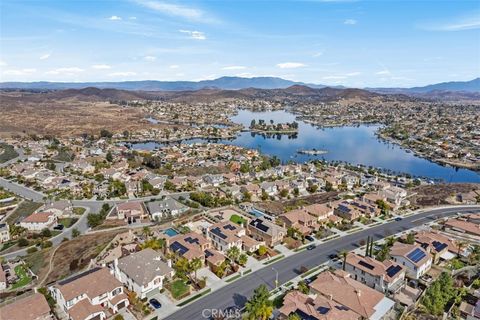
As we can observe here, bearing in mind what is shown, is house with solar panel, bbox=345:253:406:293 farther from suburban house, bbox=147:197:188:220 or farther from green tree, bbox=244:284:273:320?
suburban house, bbox=147:197:188:220

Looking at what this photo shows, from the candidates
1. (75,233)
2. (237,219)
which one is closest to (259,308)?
(237,219)

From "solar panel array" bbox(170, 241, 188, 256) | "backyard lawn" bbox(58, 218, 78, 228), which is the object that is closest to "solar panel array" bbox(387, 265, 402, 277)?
"solar panel array" bbox(170, 241, 188, 256)

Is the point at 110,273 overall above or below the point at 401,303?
above

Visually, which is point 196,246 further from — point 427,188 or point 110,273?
point 427,188

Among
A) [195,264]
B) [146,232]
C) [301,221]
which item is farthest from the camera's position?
[301,221]

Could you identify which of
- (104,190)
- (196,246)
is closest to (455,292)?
(196,246)

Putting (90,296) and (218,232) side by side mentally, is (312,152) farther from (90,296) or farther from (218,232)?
(90,296)
